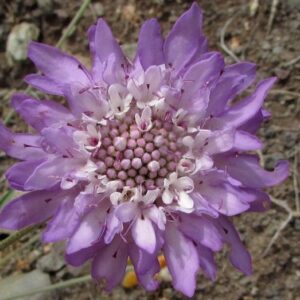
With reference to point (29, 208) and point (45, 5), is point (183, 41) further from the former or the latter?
point (45, 5)

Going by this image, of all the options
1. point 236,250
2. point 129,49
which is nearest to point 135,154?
point 236,250

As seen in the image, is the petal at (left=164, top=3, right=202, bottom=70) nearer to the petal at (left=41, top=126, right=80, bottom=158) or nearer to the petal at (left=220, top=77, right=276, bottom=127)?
the petal at (left=220, top=77, right=276, bottom=127)

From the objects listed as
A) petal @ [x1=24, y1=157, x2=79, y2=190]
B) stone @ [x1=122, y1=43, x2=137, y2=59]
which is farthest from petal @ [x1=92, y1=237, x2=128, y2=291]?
stone @ [x1=122, y1=43, x2=137, y2=59]

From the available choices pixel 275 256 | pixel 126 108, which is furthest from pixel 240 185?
pixel 275 256

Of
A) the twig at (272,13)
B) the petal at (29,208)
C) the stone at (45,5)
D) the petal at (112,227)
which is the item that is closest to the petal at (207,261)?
the petal at (112,227)

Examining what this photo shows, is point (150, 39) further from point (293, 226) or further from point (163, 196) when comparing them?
point (293, 226)
